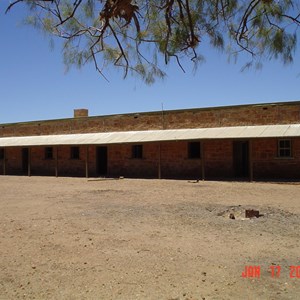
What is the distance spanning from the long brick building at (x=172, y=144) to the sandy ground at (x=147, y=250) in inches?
310

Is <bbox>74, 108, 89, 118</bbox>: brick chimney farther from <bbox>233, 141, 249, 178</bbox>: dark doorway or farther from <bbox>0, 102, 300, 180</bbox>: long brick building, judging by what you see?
<bbox>233, 141, 249, 178</bbox>: dark doorway

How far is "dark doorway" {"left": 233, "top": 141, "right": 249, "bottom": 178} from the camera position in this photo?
20516mm

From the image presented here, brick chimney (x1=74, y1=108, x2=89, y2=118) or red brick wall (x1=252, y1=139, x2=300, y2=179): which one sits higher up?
brick chimney (x1=74, y1=108, x2=89, y2=118)

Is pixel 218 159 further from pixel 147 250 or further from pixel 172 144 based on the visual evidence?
pixel 147 250

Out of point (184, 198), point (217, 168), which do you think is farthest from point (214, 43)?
point (217, 168)

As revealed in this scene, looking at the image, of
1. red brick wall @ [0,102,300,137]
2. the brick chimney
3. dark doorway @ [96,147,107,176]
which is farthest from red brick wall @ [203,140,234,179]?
the brick chimney

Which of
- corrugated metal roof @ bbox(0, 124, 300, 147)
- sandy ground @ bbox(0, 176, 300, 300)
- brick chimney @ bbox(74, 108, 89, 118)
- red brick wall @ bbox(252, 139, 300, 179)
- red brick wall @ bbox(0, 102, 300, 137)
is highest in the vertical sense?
brick chimney @ bbox(74, 108, 89, 118)

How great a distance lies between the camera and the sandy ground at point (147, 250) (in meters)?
4.51

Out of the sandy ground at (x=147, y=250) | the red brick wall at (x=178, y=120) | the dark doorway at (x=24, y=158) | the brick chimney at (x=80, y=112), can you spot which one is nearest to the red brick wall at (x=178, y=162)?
the red brick wall at (x=178, y=120)

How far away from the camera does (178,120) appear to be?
22.0 metres

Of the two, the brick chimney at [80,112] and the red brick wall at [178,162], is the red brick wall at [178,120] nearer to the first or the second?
the red brick wall at [178,162]

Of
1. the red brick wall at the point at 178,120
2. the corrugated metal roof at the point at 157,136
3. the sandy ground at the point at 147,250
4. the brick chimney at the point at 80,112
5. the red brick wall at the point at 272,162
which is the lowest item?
the sandy ground at the point at 147,250

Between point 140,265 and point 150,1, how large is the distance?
4.19m

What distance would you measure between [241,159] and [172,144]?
3.76 m
